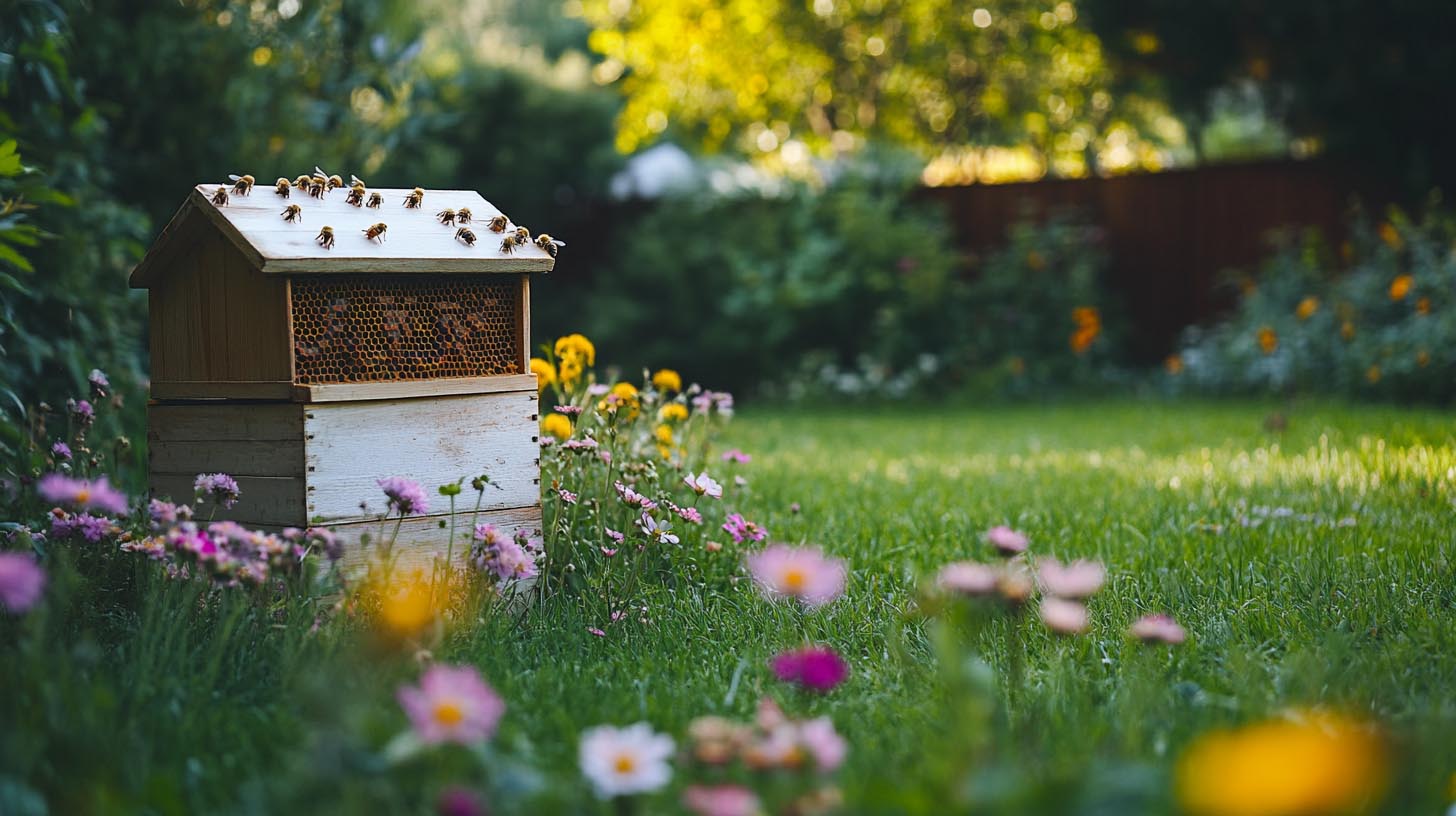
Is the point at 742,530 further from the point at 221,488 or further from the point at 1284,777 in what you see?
the point at 1284,777

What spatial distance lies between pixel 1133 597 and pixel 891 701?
97 cm

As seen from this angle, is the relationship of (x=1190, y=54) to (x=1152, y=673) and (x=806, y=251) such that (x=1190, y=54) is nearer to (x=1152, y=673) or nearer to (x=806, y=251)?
(x=806, y=251)

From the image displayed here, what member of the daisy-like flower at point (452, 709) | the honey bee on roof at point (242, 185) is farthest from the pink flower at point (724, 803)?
the honey bee on roof at point (242, 185)

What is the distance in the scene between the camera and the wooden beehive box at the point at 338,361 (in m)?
2.50

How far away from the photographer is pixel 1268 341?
7.83m

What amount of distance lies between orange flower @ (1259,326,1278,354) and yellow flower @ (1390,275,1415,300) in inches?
27.7

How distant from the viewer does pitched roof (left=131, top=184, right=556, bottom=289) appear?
2.45 metres

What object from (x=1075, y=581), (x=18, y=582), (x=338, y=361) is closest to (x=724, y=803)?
(x=1075, y=581)

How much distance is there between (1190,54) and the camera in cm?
906

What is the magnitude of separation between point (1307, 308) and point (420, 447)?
6.56 m

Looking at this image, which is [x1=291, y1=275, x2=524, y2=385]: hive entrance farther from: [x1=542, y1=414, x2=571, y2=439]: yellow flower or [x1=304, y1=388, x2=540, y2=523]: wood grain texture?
[x1=542, y1=414, x2=571, y2=439]: yellow flower

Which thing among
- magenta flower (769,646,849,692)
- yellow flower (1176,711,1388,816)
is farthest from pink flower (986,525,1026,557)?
yellow flower (1176,711,1388,816)

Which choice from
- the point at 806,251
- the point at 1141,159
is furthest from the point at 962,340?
the point at 1141,159

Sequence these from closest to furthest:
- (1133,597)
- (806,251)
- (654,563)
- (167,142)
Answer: (1133,597), (654,563), (167,142), (806,251)
